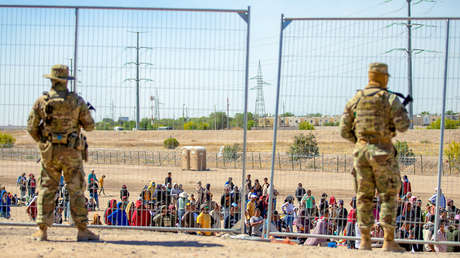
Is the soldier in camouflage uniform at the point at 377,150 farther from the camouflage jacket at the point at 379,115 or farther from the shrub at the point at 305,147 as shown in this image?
the shrub at the point at 305,147

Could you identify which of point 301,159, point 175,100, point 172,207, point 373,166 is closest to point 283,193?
point 301,159

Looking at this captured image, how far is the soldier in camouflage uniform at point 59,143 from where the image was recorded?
19.8 feet

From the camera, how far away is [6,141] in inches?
358

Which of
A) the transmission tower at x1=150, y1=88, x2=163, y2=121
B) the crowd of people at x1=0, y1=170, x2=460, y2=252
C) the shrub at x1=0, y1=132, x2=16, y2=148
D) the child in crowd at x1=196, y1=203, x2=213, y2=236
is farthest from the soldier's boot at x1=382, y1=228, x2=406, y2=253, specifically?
the shrub at x1=0, y1=132, x2=16, y2=148

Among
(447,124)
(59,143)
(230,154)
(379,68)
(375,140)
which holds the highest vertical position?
(379,68)

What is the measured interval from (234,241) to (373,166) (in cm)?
→ 210

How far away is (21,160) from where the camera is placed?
9.22m

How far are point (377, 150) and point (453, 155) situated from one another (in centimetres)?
638

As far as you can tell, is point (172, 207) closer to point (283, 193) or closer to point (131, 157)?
point (131, 157)

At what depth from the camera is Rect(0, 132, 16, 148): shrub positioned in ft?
28.4

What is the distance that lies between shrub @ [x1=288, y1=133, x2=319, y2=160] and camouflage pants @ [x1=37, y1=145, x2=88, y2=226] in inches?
189

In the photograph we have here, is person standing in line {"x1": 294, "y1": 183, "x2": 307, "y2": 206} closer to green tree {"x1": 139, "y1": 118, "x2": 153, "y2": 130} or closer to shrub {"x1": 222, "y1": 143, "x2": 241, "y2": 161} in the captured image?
green tree {"x1": 139, "y1": 118, "x2": 153, "y2": 130}

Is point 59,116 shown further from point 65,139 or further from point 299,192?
point 299,192

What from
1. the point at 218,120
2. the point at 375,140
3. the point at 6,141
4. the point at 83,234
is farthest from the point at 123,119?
the point at 375,140
